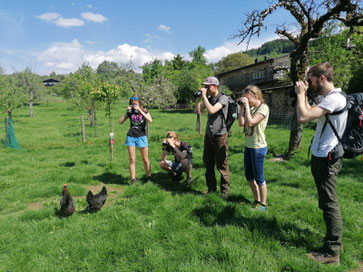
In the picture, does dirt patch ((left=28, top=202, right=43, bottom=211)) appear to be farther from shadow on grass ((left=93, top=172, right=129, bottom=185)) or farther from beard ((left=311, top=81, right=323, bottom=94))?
beard ((left=311, top=81, right=323, bottom=94))

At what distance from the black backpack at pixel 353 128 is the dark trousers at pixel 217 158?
2.01 meters

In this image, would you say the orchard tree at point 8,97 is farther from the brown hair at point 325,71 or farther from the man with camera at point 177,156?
the brown hair at point 325,71

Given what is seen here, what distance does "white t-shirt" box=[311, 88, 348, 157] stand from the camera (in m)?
2.51

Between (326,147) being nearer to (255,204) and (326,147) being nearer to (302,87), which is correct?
(302,87)

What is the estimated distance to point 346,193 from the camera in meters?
4.77

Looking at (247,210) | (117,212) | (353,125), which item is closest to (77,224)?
(117,212)

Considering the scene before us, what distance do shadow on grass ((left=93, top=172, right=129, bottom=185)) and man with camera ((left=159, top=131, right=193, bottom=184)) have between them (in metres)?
1.29

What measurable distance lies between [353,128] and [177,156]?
357cm

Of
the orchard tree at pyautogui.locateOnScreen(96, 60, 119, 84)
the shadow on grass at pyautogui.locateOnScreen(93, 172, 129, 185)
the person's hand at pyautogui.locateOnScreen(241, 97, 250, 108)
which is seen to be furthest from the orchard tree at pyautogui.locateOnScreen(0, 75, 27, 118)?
the person's hand at pyautogui.locateOnScreen(241, 97, 250, 108)

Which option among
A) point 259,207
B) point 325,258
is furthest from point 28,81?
point 325,258

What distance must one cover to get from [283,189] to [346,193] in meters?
1.17

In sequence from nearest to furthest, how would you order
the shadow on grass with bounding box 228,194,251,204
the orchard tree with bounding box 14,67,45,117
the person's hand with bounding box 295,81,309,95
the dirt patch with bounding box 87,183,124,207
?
the person's hand with bounding box 295,81,309,95, the shadow on grass with bounding box 228,194,251,204, the dirt patch with bounding box 87,183,124,207, the orchard tree with bounding box 14,67,45,117

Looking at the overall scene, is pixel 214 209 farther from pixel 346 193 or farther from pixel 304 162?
pixel 304 162

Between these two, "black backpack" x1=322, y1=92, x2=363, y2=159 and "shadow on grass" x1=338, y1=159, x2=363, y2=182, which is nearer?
"black backpack" x1=322, y1=92, x2=363, y2=159
